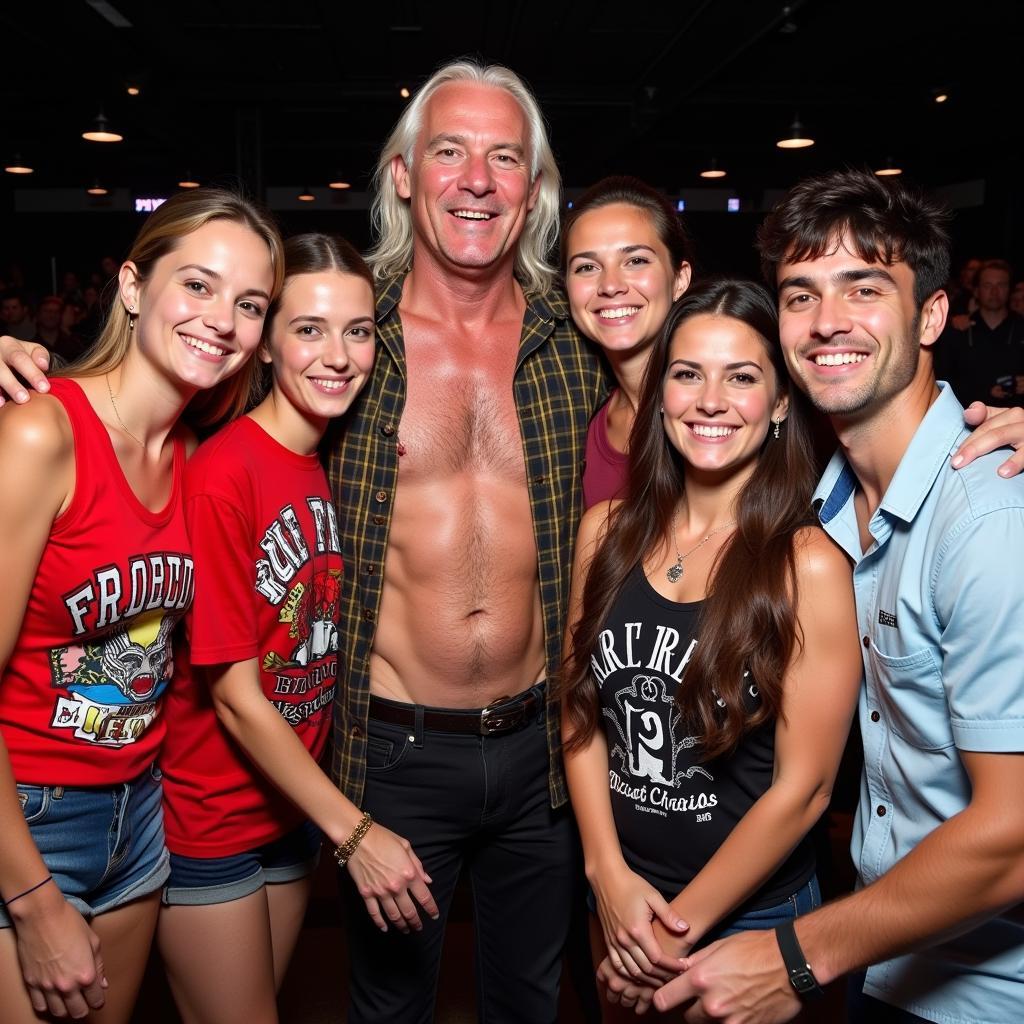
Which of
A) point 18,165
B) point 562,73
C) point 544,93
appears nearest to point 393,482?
point 562,73

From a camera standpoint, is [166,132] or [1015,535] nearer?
[1015,535]

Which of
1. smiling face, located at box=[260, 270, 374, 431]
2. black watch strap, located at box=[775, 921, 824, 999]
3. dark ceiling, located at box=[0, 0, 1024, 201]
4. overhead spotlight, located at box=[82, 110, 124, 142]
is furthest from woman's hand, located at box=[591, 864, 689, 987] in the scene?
overhead spotlight, located at box=[82, 110, 124, 142]

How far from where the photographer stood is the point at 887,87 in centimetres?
1178

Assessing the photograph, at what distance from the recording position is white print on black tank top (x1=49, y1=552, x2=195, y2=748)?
69.9 inches

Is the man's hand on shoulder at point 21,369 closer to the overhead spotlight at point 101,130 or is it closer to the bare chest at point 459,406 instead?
the bare chest at point 459,406

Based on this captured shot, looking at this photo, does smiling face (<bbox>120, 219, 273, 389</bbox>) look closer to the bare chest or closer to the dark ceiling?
the bare chest

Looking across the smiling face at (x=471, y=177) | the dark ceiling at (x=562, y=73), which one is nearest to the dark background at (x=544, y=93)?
the dark ceiling at (x=562, y=73)

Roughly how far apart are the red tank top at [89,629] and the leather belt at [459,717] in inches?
23.9

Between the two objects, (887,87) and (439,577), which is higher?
(887,87)

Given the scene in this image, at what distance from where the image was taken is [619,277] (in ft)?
8.18

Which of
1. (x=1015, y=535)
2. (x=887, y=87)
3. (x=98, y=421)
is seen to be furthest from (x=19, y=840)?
(x=887, y=87)

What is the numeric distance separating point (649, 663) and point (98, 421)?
111 cm

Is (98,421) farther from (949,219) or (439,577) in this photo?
(949,219)

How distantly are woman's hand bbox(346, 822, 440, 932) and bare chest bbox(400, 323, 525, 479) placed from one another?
839mm
